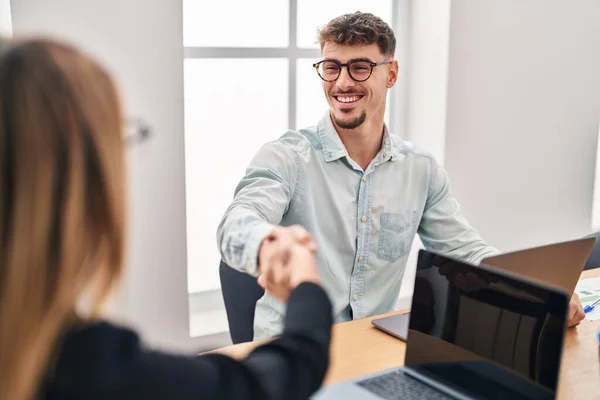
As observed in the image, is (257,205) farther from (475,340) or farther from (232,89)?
(232,89)

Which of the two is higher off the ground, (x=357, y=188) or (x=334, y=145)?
(x=334, y=145)

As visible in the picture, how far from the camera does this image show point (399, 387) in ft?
4.64

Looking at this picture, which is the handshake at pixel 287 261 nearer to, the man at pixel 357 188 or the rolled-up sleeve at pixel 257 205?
the rolled-up sleeve at pixel 257 205

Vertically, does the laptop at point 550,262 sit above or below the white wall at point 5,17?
below

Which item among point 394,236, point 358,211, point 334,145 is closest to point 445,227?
point 394,236

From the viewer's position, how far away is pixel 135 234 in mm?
2510

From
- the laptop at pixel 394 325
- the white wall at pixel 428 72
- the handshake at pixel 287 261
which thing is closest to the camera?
the handshake at pixel 287 261

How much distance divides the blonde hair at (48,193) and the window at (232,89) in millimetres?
2030

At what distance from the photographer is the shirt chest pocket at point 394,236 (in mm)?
2186

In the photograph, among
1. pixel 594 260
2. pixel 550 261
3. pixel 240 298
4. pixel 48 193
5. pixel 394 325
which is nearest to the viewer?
pixel 48 193

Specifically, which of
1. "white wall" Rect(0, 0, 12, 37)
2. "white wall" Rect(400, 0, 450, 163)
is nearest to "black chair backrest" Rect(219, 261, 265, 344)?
"white wall" Rect(0, 0, 12, 37)

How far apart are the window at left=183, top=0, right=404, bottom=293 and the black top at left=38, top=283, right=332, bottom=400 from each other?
6.41 ft

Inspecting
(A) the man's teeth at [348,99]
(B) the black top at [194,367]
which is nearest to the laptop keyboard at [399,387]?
(B) the black top at [194,367]

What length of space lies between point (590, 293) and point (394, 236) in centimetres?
58
